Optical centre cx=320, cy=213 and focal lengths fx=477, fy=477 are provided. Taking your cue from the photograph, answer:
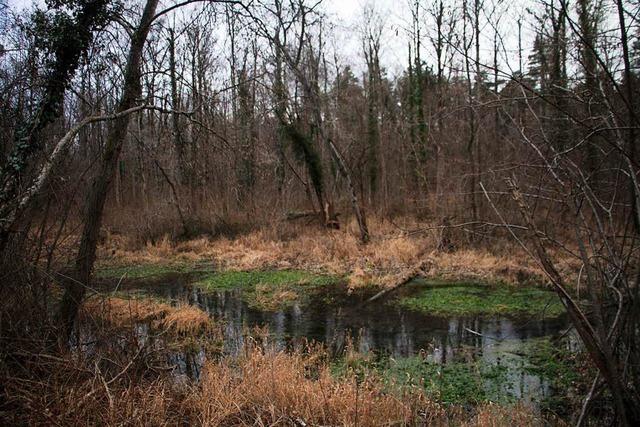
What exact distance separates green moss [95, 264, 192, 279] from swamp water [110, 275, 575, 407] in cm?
241

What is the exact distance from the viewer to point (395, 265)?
14.2m

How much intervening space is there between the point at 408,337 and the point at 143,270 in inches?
398

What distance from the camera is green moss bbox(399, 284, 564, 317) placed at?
32.6 feet

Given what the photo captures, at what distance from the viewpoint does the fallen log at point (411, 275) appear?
1174 centimetres

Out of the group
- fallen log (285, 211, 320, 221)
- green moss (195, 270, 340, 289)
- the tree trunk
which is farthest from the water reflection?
fallen log (285, 211, 320, 221)

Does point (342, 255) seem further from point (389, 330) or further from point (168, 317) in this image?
point (168, 317)

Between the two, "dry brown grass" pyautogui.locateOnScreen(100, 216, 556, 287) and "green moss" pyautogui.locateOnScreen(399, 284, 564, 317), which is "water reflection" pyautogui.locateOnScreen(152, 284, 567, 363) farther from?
"dry brown grass" pyautogui.locateOnScreen(100, 216, 556, 287)

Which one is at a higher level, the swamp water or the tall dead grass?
the tall dead grass

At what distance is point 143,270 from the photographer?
15539 millimetres

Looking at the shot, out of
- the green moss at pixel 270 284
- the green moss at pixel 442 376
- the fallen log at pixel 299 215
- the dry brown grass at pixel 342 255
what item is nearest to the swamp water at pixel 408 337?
the green moss at pixel 442 376

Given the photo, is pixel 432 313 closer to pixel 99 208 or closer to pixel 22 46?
pixel 99 208

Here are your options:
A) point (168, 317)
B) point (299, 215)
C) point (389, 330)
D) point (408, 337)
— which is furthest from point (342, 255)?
point (168, 317)

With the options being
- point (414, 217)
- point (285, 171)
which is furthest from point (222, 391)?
point (285, 171)

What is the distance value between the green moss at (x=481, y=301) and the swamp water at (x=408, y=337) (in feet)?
0.91
